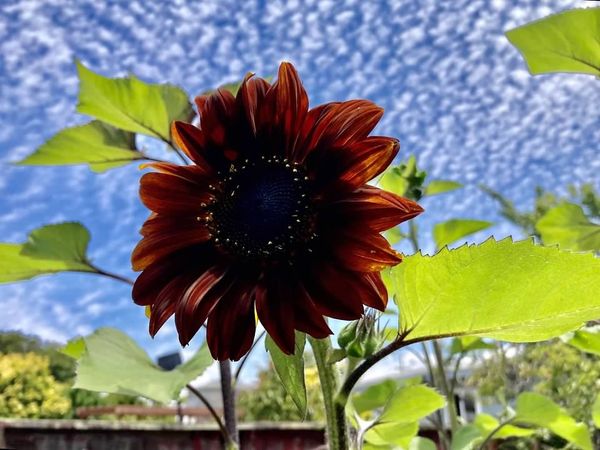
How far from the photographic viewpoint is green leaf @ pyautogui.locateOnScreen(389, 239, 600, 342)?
40 centimetres

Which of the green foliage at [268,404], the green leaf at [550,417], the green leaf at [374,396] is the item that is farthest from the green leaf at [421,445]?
the green foliage at [268,404]

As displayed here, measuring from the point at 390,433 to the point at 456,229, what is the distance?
57 cm

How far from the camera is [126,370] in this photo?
2.12ft

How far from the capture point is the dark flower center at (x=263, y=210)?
0.42 m

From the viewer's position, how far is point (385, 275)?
482 millimetres

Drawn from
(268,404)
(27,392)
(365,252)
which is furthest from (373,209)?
(27,392)

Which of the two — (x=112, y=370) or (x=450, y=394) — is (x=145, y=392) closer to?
(x=112, y=370)

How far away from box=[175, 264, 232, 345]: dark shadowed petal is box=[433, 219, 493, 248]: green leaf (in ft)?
2.73

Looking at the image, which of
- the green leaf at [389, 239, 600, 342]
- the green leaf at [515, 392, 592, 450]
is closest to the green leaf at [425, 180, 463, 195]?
the green leaf at [515, 392, 592, 450]

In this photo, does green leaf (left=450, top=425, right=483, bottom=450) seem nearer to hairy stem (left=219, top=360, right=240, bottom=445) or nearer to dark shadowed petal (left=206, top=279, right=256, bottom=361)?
hairy stem (left=219, top=360, right=240, bottom=445)

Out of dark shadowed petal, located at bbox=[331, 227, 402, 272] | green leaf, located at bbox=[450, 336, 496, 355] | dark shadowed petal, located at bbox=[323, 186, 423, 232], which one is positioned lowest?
dark shadowed petal, located at bbox=[331, 227, 402, 272]

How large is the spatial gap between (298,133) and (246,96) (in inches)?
1.8

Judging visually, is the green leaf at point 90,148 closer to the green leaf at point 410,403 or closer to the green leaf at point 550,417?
the green leaf at point 410,403

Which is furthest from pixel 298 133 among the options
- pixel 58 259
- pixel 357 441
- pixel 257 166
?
pixel 58 259
